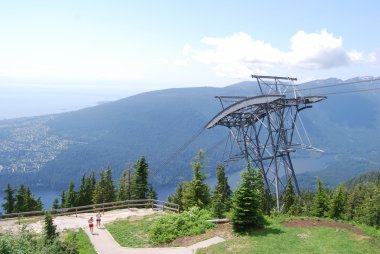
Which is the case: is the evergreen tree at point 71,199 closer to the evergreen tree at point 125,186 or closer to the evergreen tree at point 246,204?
the evergreen tree at point 125,186

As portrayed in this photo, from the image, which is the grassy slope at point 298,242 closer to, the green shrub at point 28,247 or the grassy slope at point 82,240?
the grassy slope at point 82,240

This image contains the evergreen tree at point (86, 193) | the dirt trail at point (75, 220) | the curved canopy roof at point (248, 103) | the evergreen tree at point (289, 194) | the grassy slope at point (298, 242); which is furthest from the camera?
the evergreen tree at point (86, 193)

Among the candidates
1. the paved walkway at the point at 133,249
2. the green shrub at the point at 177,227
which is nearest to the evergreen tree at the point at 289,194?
the green shrub at the point at 177,227

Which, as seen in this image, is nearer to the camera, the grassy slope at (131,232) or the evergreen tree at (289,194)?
the grassy slope at (131,232)

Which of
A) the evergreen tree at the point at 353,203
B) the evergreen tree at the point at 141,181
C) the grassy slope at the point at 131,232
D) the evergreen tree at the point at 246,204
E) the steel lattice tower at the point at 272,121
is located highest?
the steel lattice tower at the point at 272,121

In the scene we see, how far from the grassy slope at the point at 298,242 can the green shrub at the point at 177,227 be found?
12.3ft

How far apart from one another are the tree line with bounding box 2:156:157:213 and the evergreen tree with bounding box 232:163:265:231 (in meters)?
37.4

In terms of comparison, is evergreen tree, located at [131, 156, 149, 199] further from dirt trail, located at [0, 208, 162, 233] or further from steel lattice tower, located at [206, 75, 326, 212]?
steel lattice tower, located at [206, 75, 326, 212]

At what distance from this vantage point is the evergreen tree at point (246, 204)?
24781mm

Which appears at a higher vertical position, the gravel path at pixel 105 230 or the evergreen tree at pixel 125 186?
the gravel path at pixel 105 230

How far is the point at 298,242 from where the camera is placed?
74.2 feet

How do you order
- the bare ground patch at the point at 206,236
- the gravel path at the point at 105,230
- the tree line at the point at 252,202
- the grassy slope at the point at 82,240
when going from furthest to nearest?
the tree line at the point at 252,202, the grassy slope at the point at 82,240, the bare ground patch at the point at 206,236, the gravel path at the point at 105,230

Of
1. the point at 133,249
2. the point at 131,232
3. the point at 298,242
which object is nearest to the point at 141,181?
the point at 131,232

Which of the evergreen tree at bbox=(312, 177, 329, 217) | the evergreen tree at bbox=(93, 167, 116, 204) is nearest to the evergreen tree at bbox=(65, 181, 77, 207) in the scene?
the evergreen tree at bbox=(93, 167, 116, 204)
